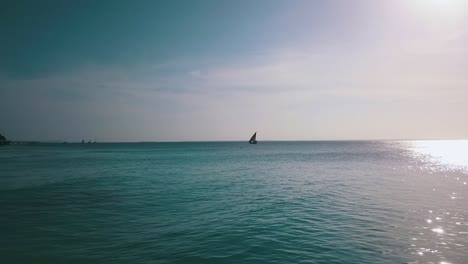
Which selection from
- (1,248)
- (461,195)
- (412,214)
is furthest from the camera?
(461,195)

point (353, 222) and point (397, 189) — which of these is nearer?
point (353, 222)

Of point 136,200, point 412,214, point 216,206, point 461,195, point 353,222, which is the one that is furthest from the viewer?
point 461,195

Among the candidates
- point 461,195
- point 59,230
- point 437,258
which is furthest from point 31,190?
point 461,195

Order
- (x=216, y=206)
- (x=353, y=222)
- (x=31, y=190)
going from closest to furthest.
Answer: (x=353, y=222) < (x=216, y=206) < (x=31, y=190)

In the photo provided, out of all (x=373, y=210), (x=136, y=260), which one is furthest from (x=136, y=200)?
(x=373, y=210)

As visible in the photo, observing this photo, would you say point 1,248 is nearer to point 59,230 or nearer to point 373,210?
point 59,230

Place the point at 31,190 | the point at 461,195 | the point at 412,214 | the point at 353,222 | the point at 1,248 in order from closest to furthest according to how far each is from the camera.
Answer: the point at 1,248 → the point at 353,222 → the point at 412,214 → the point at 461,195 → the point at 31,190

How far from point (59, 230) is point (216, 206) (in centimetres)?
992

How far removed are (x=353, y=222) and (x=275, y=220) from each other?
14.4ft

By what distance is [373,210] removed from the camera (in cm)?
1989

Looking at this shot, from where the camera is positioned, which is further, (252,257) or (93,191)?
(93,191)

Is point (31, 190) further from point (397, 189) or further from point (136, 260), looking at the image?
point (397, 189)

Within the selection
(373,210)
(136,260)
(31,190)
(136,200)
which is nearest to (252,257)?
(136,260)

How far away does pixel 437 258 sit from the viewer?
11.3m
